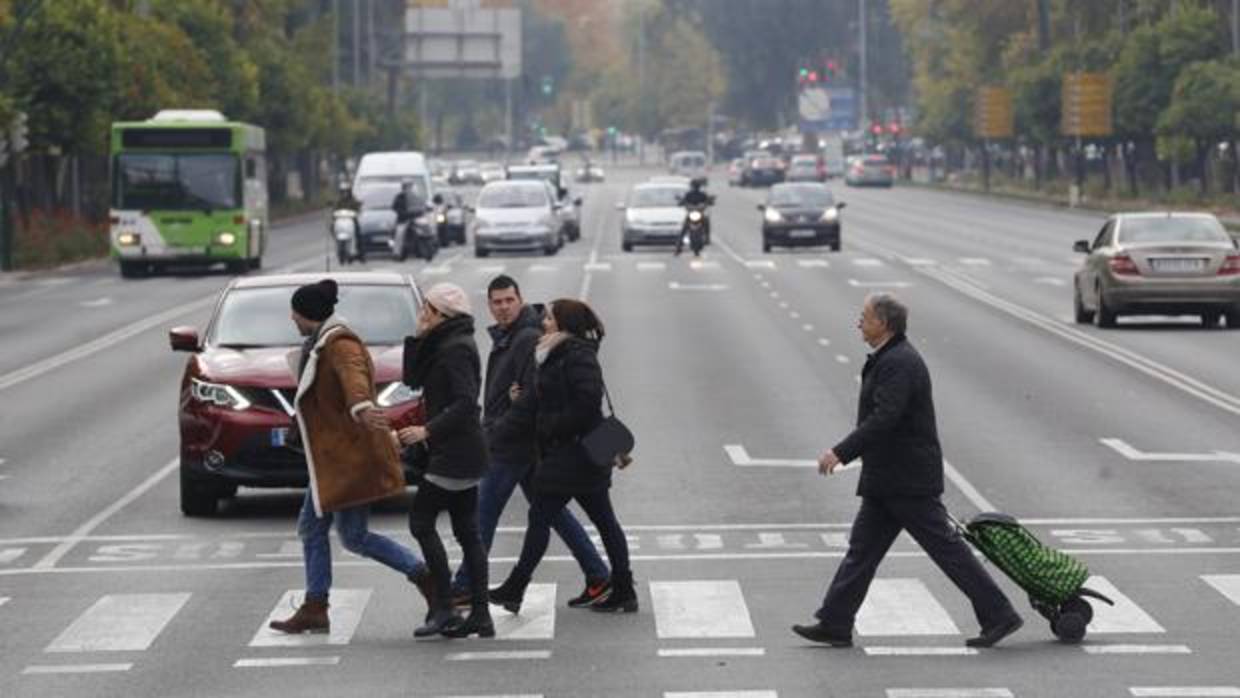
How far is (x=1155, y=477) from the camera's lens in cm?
2153

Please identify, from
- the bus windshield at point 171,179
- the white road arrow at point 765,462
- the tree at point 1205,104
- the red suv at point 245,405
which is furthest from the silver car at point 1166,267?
the tree at point 1205,104

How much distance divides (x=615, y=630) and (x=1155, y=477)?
8.12 m

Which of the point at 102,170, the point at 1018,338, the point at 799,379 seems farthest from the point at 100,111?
the point at 799,379

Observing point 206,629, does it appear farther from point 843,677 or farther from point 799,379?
point 799,379

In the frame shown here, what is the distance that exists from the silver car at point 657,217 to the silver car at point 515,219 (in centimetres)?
179

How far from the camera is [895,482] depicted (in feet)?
44.8

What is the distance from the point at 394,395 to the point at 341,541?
530cm

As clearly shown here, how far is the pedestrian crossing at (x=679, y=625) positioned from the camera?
1353cm

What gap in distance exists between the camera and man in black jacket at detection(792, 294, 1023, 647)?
13.5 metres

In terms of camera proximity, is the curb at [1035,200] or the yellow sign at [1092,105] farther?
the yellow sign at [1092,105]

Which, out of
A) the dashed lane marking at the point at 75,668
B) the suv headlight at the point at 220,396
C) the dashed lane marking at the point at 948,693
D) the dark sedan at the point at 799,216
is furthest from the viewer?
the dark sedan at the point at 799,216

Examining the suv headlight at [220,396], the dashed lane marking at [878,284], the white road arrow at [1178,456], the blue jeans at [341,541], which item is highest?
the suv headlight at [220,396]

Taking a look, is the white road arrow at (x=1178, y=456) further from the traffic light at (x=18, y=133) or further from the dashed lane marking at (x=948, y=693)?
the traffic light at (x=18, y=133)

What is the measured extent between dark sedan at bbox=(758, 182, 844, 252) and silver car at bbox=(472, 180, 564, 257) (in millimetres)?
4937
